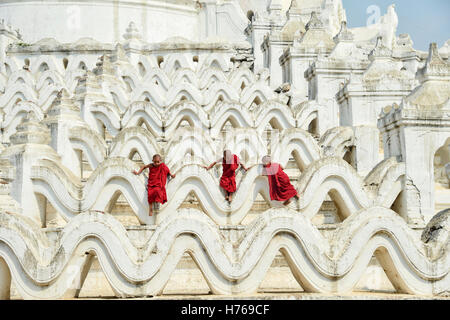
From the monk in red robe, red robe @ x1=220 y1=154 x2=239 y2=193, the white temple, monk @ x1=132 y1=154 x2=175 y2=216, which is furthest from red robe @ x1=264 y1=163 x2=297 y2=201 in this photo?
monk @ x1=132 y1=154 x2=175 y2=216

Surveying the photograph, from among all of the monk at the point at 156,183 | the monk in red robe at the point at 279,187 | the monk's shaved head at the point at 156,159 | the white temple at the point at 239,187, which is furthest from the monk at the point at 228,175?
the monk's shaved head at the point at 156,159

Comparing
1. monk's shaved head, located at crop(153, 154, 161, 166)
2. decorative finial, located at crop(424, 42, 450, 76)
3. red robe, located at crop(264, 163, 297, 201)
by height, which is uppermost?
decorative finial, located at crop(424, 42, 450, 76)

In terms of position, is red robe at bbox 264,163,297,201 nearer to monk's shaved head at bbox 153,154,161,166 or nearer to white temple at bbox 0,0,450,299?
white temple at bbox 0,0,450,299

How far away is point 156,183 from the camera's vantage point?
905 cm

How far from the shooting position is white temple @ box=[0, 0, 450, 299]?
7203 mm

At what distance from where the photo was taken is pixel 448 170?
29.6 ft

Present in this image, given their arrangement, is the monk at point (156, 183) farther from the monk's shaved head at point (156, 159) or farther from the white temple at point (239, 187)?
the white temple at point (239, 187)

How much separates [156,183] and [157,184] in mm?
20

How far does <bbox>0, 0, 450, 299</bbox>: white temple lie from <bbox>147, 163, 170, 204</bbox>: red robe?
135 mm

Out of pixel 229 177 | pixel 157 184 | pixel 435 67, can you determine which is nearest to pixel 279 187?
pixel 229 177

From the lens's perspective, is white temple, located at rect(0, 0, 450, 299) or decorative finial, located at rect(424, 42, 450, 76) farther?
decorative finial, located at rect(424, 42, 450, 76)

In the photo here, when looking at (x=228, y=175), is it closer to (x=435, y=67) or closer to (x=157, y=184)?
(x=157, y=184)

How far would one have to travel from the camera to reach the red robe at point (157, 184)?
902 centimetres

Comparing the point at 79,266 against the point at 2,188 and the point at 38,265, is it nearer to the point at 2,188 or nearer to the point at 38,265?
the point at 38,265
